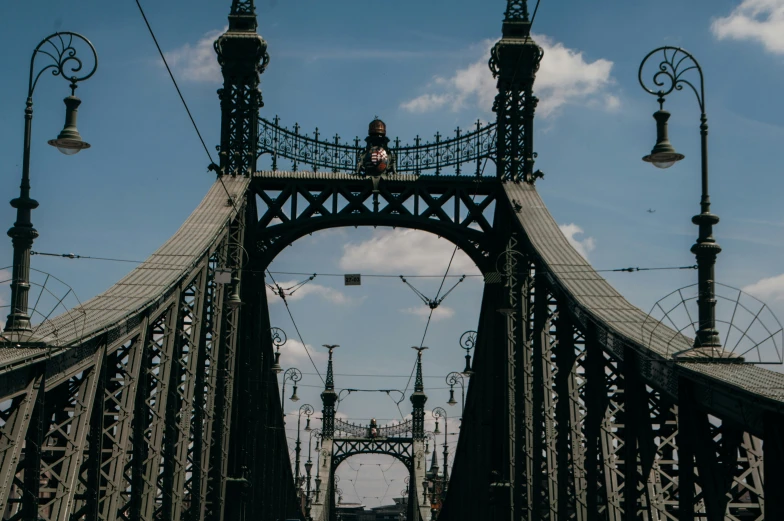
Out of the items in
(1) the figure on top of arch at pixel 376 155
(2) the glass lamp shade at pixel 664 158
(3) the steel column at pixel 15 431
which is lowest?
(3) the steel column at pixel 15 431

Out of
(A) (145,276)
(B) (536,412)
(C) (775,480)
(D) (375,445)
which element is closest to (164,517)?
(A) (145,276)

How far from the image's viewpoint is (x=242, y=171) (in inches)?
1510

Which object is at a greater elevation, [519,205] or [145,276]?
[519,205]

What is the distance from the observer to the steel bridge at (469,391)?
19453 mm

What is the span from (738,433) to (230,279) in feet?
57.7

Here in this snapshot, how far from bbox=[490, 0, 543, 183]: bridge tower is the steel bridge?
0.20 ft

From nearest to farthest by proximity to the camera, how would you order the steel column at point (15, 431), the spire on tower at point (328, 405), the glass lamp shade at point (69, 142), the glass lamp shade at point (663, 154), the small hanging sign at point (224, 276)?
the steel column at point (15, 431), the glass lamp shade at point (69, 142), the glass lamp shade at point (663, 154), the small hanging sign at point (224, 276), the spire on tower at point (328, 405)

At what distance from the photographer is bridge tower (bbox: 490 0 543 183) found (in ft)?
126

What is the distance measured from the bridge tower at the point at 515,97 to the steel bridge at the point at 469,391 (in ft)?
0.20

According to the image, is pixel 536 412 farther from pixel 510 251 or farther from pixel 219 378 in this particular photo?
pixel 219 378

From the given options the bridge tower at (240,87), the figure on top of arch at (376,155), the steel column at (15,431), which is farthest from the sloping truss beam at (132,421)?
the figure on top of arch at (376,155)

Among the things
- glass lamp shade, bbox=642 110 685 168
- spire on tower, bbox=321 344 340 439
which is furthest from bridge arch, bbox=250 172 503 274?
spire on tower, bbox=321 344 340 439

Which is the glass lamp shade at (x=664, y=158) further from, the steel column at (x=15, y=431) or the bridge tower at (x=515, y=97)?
the bridge tower at (x=515, y=97)

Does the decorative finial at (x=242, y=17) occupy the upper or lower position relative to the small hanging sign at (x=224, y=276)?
upper
